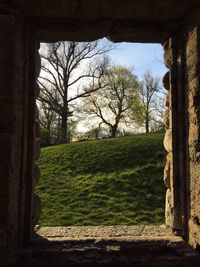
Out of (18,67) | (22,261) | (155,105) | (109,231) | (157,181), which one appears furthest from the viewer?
(155,105)

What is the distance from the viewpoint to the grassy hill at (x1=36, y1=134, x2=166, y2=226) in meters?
6.78

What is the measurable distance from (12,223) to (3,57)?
4.35ft

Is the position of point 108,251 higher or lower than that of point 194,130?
lower

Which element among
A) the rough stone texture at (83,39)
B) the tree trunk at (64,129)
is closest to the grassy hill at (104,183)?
the rough stone texture at (83,39)

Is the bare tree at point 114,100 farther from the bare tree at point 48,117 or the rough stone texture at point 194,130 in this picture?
the rough stone texture at point 194,130

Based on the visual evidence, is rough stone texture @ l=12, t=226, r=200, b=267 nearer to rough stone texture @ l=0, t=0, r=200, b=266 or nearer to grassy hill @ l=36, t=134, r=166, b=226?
rough stone texture @ l=0, t=0, r=200, b=266

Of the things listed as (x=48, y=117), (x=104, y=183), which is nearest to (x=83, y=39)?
(x=104, y=183)

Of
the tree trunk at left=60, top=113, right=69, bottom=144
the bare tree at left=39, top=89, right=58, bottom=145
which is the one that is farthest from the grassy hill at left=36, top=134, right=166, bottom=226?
the bare tree at left=39, top=89, right=58, bottom=145

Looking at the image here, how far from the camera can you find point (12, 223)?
3.03m

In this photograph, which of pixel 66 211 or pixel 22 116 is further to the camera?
pixel 66 211

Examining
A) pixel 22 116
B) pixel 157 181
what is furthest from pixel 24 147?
pixel 157 181

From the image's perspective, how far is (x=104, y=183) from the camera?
883 cm

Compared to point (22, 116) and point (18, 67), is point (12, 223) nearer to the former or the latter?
point (22, 116)

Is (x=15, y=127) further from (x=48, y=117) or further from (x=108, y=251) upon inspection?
(x=48, y=117)
